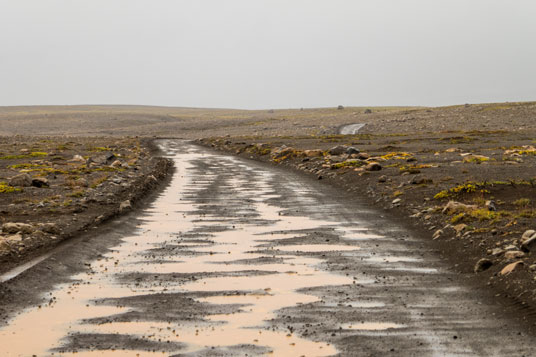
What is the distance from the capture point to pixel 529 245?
46.5 feet

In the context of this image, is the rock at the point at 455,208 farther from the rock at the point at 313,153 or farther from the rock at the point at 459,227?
the rock at the point at 313,153

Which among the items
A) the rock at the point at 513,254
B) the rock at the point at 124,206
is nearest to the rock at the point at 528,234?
the rock at the point at 513,254

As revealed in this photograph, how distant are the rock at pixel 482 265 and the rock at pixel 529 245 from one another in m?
0.80

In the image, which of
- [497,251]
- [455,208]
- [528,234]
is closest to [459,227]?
[455,208]

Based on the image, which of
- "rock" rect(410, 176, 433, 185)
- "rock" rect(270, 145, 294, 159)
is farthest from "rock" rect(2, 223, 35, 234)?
"rock" rect(270, 145, 294, 159)

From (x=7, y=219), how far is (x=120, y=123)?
133471mm

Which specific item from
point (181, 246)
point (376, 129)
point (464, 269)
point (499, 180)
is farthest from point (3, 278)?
point (376, 129)

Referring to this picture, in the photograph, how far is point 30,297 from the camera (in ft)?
39.8

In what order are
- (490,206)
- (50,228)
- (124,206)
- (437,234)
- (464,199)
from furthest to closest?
1. (124,206)
2. (464,199)
3. (490,206)
4. (50,228)
5. (437,234)

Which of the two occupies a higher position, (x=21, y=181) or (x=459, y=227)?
(x=459, y=227)

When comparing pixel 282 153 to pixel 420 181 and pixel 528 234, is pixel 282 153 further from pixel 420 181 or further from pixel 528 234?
pixel 528 234

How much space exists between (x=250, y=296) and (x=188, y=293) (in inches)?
43.6

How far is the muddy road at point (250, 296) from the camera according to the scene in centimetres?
953

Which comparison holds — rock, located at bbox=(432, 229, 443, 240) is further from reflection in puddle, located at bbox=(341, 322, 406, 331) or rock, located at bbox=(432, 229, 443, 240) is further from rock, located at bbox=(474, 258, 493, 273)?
reflection in puddle, located at bbox=(341, 322, 406, 331)
